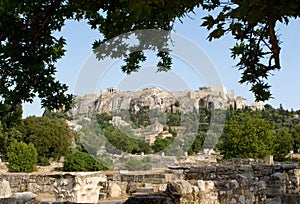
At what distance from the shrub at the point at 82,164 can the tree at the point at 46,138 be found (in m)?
19.8

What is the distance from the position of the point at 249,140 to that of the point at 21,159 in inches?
646

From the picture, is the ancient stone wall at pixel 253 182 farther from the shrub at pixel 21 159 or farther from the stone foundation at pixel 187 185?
the shrub at pixel 21 159

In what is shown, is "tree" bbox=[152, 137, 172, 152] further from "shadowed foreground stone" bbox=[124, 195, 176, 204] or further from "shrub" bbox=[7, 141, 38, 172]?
"shadowed foreground stone" bbox=[124, 195, 176, 204]

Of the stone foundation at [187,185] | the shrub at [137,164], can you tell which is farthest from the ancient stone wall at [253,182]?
the shrub at [137,164]

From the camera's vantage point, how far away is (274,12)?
110 inches

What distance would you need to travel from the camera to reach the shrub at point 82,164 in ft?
86.0

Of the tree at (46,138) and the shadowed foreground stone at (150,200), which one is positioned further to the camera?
the tree at (46,138)

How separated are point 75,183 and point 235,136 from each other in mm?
22507

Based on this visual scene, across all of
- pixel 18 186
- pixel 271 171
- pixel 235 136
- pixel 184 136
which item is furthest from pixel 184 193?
pixel 235 136

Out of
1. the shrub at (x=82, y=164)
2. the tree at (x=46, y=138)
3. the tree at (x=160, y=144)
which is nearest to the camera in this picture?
the shrub at (x=82, y=164)

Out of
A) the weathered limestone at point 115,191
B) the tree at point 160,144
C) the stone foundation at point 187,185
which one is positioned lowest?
the weathered limestone at point 115,191

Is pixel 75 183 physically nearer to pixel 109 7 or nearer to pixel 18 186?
pixel 18 186

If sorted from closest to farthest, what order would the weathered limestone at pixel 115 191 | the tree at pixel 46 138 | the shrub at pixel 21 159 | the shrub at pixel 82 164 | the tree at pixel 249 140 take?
1. the weathered limestone at pixel 115 191
2. the shrub at pixel 82 164
3. the shrub at pixel 21 159
4. the tree at pixel 249 140
5. the tree at pixel 46 138

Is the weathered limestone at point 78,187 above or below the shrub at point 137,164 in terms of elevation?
below
